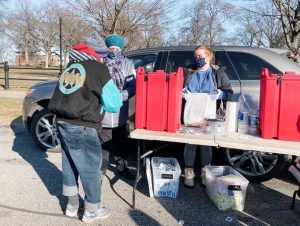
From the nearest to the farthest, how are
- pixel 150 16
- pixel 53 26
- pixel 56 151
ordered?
pixel 56 151 < pixel 150 16 < pixel 53 26

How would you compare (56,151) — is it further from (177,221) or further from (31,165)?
(177,221)

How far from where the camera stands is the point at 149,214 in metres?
3.84

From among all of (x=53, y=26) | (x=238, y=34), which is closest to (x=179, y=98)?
(x=238, y=34)

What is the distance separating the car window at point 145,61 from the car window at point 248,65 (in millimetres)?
1118

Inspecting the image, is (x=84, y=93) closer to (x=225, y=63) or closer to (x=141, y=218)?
(x=141, y=218)

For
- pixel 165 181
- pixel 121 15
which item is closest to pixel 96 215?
pixel 165 181

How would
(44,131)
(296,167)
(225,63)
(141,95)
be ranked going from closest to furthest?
(141,95) → (296,167) → (225,63) → (44,131)

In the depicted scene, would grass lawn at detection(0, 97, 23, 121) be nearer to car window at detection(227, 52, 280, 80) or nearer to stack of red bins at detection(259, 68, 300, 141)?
car window at detection(227, 52, 280, 80)

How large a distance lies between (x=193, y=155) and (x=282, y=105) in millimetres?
1421

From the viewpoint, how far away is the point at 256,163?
15.6 ft

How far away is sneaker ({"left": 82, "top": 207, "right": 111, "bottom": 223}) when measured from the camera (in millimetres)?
3631

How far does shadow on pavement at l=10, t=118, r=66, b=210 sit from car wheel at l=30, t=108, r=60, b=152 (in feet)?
0.47

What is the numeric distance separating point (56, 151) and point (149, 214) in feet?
8.54

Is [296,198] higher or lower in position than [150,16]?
lower
